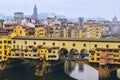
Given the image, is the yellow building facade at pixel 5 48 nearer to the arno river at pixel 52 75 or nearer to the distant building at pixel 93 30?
the arno river at pixel 52 75

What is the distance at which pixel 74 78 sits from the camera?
41.8 m

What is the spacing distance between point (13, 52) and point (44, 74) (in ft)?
20.3

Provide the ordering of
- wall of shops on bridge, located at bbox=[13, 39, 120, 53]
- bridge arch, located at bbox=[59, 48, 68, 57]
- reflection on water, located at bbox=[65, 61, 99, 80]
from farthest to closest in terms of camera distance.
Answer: bridge arch, located at bbox=[59, 48, 68, 57] → reflection on water, located at bbox=[65, 61, 99, 80] → wall of shops on bridge, located at bbox=[13, 39, 120, 53]

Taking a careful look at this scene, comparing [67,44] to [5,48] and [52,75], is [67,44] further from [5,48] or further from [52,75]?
[5,48]

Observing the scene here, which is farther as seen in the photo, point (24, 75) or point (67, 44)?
point (67, 44)

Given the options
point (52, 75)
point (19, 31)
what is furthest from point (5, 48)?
point (52, 75)

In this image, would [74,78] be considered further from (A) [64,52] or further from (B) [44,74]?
(A) [64,52]

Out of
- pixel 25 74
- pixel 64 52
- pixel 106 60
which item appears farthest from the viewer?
pixel 64 52

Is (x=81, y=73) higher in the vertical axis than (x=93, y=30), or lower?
lower

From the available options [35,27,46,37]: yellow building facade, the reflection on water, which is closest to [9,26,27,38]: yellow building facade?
[35,27,46,37]: yellow building facade

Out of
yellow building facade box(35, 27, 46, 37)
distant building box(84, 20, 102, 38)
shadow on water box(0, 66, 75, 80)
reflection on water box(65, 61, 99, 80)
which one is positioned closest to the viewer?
shadow on water box(0, 66, 75, 80)

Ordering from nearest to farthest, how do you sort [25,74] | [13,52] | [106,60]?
1. [106,60]
2. [25,74]
3. [13,52]

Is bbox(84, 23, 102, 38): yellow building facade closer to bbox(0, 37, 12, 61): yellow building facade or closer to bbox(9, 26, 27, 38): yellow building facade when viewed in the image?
bbox(9, 26, 27, 38): yellow building facade

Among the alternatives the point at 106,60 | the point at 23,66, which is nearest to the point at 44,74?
the point at 23,66
